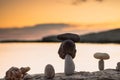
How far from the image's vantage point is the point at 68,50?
20.7m

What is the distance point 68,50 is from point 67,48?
0.12 meters

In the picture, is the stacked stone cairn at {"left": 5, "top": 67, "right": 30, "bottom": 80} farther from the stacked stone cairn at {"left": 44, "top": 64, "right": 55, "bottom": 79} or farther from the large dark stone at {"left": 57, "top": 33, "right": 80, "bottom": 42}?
the large dark stone at {"left": 57, "top": 33, "right": 80, "bottom": 42}

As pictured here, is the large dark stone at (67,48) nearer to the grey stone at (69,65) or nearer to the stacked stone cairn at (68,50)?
the stacked stone cairn at (68,50)

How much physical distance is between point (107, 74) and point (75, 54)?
205 cm

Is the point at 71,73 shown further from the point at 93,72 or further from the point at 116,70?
the point at 116,70

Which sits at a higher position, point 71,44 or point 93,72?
point 71,44

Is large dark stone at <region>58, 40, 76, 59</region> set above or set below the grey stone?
above

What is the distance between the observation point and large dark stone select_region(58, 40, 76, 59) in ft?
67.3

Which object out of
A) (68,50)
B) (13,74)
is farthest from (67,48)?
(13,74)

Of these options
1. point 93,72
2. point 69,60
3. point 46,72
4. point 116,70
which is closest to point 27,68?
point 46,72

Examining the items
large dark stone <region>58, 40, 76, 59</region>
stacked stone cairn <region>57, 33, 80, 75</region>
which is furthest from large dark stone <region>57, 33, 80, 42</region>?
large dark stone <region>58, 40, 76, 59</region>

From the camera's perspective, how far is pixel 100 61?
23.5 meters

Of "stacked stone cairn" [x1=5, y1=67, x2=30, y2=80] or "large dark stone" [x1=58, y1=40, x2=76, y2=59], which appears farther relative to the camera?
"large dark stone" [x1=58, y1=40, x2=76, y2=59]

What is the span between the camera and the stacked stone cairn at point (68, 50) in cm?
2053
